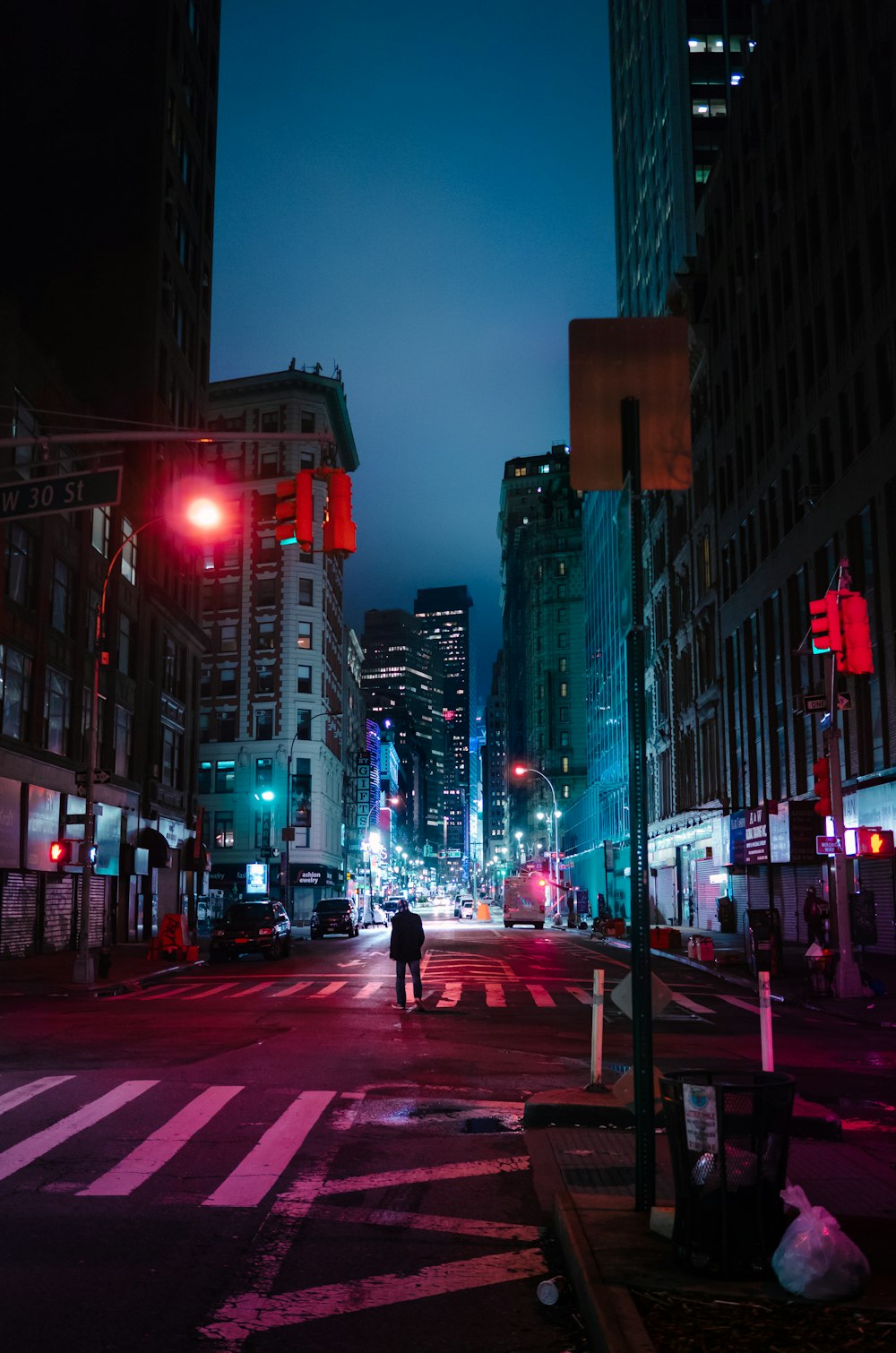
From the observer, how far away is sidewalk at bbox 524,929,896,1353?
470 cm

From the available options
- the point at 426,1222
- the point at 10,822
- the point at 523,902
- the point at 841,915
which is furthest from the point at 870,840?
the point at 523,902

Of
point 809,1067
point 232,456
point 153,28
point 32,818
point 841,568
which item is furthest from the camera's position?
point 232,456

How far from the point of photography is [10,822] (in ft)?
111

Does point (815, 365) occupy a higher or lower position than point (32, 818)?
higher

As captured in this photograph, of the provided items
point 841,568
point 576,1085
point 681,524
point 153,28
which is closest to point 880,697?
point 841,568

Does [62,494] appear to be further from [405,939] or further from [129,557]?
[129,557]

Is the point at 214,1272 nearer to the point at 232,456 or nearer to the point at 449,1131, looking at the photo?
the point at 449,1131

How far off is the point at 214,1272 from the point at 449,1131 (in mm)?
4243

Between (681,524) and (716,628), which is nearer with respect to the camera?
(716,628)

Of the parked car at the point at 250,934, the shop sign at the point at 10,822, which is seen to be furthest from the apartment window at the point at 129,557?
the parked car at the point at 250,934

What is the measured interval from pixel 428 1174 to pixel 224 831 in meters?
75.3

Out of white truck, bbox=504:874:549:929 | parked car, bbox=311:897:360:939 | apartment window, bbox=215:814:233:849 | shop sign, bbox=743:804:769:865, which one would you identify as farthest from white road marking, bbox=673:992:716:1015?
apartment window, bbox=215:814:233:849

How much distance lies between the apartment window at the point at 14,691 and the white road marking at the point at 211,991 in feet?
39.4

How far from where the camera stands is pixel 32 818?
35.5m
